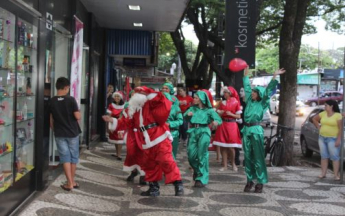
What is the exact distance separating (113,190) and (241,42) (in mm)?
5781

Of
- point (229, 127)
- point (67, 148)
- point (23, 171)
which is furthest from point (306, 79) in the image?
point (23, 171)

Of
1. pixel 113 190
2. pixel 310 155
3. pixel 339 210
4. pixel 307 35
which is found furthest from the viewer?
pixel 307 35

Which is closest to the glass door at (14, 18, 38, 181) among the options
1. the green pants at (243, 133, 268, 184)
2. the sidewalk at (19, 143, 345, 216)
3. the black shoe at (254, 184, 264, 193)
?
the sidewalk at (19, 143, 345, 216)

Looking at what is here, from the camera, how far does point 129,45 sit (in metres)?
15.3

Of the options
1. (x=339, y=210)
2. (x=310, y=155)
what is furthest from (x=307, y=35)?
(x=339, y=210)

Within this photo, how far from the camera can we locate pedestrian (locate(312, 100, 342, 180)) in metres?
9.13

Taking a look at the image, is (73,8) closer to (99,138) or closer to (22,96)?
(22,96)

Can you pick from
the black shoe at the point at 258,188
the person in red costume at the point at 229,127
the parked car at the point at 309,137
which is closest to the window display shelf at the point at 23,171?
the black shoe at the point at 258,188

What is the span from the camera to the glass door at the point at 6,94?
546 centimetres

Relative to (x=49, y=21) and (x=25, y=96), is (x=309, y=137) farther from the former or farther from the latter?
(x=25, y=96)

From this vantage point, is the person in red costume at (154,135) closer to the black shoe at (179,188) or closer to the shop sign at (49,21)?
the black shoe at (179,188)

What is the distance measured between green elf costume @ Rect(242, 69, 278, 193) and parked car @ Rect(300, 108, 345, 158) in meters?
5.44

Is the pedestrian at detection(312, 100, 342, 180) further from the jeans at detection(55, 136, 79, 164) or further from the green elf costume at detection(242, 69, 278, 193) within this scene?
the jeans at detection(55, 136, 79, 164)

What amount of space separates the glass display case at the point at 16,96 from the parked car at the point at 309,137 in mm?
8575
